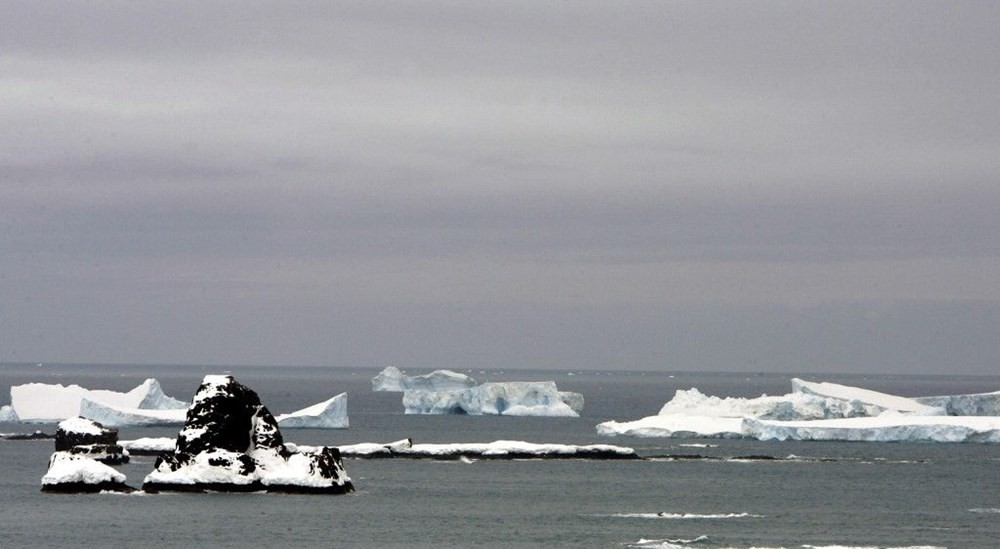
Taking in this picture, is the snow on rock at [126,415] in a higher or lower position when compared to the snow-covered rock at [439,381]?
lower

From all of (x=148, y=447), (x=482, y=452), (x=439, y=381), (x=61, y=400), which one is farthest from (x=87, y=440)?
(x=439, y=381)

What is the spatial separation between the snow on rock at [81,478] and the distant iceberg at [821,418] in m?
49.8

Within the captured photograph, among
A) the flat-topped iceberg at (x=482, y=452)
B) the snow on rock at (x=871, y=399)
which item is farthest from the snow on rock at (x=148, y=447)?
the snow on rock at (x=871, y=399)

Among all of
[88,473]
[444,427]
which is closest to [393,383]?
[444,427]

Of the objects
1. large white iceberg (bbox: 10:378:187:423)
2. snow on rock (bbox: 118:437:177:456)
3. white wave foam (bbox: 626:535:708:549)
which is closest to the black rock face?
snow on rock (bbox: 118:437:177:456)

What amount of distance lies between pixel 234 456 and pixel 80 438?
1381 cm

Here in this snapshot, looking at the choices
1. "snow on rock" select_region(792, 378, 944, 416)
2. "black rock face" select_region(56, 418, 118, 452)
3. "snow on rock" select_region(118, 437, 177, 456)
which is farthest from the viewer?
"snow on rock" select_region(792, 378, 944, 416)

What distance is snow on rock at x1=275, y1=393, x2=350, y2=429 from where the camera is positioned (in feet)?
347

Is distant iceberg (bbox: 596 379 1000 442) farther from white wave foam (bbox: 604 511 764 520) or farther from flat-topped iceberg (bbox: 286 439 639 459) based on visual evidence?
white wave foam (bbox: 604 511 764 520)

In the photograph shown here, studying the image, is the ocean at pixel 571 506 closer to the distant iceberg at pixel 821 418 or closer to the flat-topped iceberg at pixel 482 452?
the flat-topped iceberg at pixel 482 452

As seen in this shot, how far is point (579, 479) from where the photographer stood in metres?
70.2

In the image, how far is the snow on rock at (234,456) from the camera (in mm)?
56594

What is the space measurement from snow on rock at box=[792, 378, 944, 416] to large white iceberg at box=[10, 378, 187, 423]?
146ft

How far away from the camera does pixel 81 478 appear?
190 ft
